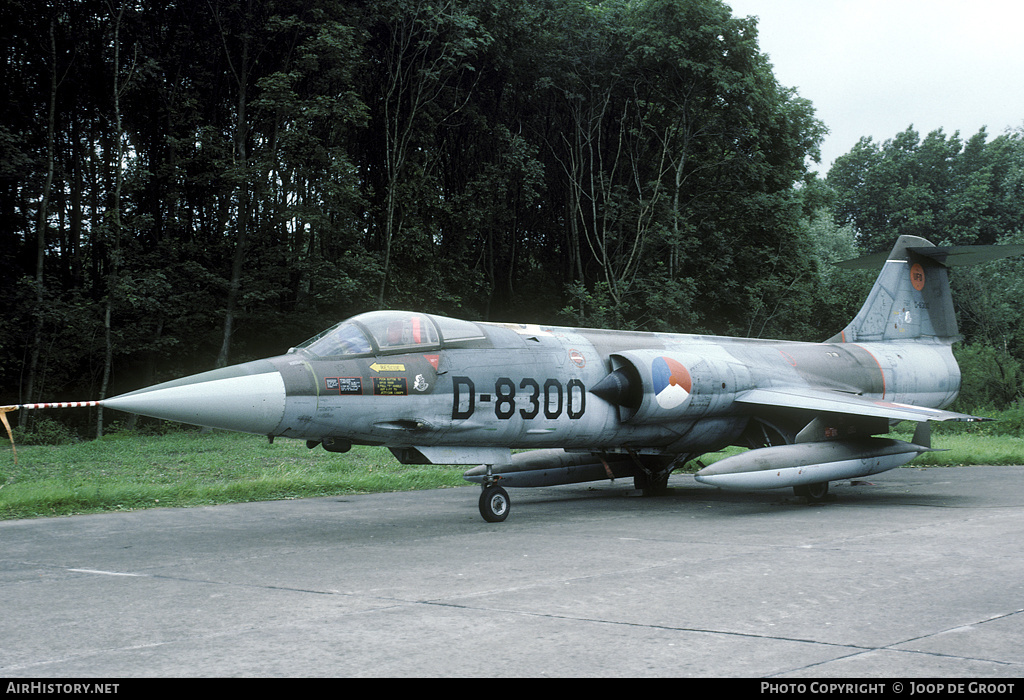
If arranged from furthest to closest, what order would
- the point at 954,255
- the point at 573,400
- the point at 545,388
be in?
the point at 954,255
the point at 573,400
the point at 545,388

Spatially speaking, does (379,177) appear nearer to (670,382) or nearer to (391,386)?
(670,382)

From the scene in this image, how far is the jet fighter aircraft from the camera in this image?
28.6 ft

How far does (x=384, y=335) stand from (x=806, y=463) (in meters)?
5.79

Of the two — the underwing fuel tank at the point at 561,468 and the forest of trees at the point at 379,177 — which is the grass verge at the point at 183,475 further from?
the forest of trees at the point at 379,177

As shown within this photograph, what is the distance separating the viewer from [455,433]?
385 inches

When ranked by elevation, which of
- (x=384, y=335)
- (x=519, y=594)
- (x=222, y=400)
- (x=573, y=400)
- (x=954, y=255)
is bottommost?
(x=519, y=594)

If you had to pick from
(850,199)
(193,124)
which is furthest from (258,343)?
(850,199)

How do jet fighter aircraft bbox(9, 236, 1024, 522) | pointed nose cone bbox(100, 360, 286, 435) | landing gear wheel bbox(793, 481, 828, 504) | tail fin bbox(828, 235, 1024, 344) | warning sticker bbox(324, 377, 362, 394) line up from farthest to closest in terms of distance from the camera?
tail fin bbox(828, 235, 1024, 344) → landing gear wheel bbox(793, 481, 828, 504) → warning sticker bbox(324, 377, 362, 394) → jet fighter aircraft bbox(9, 236, 1024, 522) → pointed nose cone bbox(100, 360, 286, 435)

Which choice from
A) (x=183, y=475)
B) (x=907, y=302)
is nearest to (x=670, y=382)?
(x=907, y=302)

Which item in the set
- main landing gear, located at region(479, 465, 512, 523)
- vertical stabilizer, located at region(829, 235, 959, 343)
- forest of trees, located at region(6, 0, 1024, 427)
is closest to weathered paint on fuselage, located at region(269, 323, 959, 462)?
main landing gear, located at region(479, 465, 512, 523)

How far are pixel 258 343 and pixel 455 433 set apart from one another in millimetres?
19640

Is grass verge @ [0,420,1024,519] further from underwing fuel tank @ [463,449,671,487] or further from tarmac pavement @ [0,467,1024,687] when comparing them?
underwing fuel tank @ [463,449,671,487]

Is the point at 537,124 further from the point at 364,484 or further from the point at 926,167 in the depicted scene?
the point at 926,167

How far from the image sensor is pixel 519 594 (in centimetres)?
589
